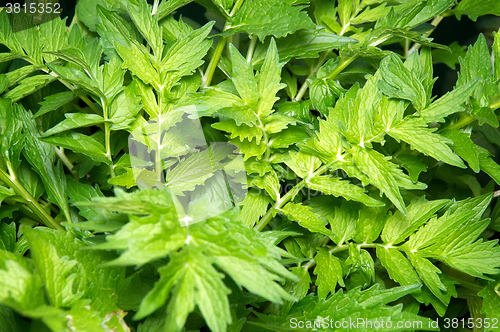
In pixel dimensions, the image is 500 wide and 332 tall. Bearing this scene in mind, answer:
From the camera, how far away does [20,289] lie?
442 mm

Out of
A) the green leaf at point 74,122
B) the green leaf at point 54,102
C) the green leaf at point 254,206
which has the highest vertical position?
the green leaf at point 54,102

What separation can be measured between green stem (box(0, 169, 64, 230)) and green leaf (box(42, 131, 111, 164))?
0.40ft

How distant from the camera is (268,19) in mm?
662

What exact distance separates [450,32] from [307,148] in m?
0.67

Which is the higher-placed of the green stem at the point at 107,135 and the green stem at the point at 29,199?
the green stem at the point at 107,135

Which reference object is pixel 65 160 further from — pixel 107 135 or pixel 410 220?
pixel 410 220

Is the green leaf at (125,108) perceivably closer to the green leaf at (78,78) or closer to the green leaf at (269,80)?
the green leaf at (78,78)

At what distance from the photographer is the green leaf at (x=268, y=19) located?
25.2 inches

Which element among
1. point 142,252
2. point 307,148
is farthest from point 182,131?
point 142,252

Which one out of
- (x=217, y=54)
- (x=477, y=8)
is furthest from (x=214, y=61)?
(x=477, y=8)

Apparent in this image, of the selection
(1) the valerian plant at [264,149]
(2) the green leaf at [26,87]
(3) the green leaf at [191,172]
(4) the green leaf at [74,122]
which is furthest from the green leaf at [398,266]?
(2) the green leaf at [26,87]

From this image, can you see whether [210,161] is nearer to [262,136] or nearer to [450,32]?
[262,136]

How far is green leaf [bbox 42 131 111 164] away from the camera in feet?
2.03

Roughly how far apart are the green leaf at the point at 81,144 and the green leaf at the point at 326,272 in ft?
1.33
